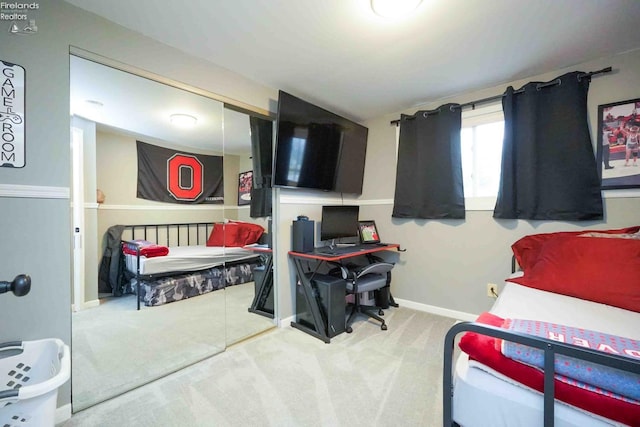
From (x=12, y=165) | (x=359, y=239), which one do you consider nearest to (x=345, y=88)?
(x=359, y=239)

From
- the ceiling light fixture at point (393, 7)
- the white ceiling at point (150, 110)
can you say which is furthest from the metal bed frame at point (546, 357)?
the white ceiling at point (150, 110)

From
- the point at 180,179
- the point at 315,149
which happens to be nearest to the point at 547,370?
the point at 315,149

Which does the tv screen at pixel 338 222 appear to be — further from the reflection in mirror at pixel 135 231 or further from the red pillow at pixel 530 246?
the red pillow at pixel 530 246

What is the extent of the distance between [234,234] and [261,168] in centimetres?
72

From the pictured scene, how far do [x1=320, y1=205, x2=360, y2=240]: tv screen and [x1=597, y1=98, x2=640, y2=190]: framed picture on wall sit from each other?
6.82ft

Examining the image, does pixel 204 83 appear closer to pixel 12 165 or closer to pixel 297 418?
pixel 12 165

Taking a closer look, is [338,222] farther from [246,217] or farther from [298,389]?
[298,389]

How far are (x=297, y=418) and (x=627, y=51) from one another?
3400 mm

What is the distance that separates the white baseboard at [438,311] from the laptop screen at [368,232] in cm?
78

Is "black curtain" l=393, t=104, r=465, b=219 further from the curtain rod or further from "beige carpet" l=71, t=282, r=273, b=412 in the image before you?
"beige carpet" l=71, t=282, r=273, b=412

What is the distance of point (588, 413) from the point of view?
0.73 metres

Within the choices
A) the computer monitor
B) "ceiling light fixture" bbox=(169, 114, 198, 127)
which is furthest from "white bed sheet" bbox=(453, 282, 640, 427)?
"ceiling light fixture" bbox=(169, 114, 198, 127)

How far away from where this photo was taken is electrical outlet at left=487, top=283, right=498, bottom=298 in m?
2.45

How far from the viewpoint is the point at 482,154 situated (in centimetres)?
260
